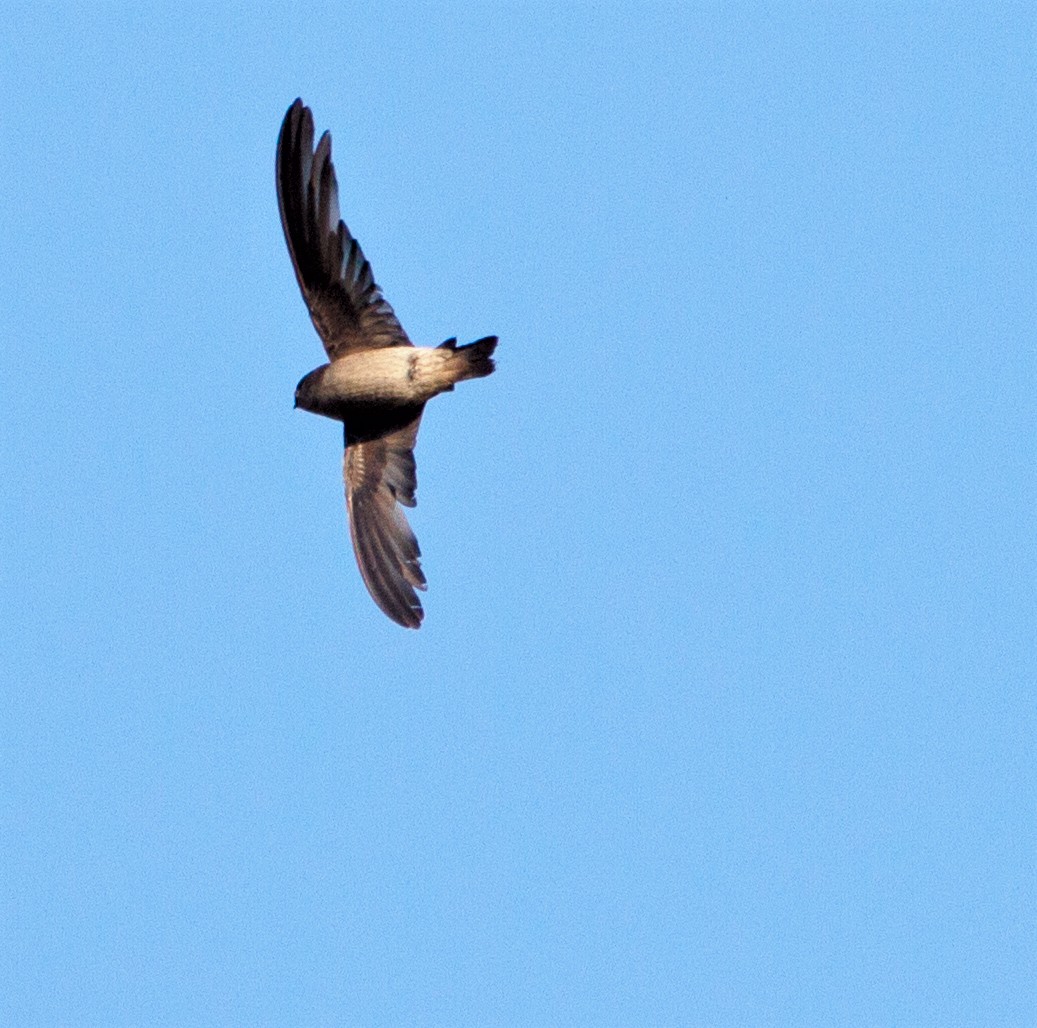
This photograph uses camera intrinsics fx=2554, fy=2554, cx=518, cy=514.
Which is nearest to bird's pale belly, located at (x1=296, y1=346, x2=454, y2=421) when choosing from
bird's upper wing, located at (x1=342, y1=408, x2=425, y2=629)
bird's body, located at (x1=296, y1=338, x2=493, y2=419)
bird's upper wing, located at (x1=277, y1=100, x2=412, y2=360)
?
bird's body, located at (x1=296, y1=338, x2=493, y2=419)

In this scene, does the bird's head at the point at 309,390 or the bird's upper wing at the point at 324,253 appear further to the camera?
the bird's head at the point at 309,390

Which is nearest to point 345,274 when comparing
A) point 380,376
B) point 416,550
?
point 380,376

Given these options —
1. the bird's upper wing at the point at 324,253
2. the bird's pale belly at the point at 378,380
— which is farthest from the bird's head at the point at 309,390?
the bird's upper wing at the point at 324,253

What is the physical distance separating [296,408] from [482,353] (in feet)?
4.31

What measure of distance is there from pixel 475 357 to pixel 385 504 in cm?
115

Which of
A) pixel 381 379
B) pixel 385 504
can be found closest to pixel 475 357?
pixel 381 379

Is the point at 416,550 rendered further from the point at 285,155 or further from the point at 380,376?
the point at 285,155

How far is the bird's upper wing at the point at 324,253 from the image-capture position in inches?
443

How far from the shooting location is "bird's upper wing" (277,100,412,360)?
11.2m

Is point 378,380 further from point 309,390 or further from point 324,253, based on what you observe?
point 324,253

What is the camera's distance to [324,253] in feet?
37.7

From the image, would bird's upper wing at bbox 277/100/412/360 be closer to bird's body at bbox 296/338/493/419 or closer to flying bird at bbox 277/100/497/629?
flying bird at bbox 277/100/497/629

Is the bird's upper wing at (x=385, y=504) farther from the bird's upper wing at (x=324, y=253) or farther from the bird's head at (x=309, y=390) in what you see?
the bird's upper wing at (x=324, y=253)

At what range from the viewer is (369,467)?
12.0 m
